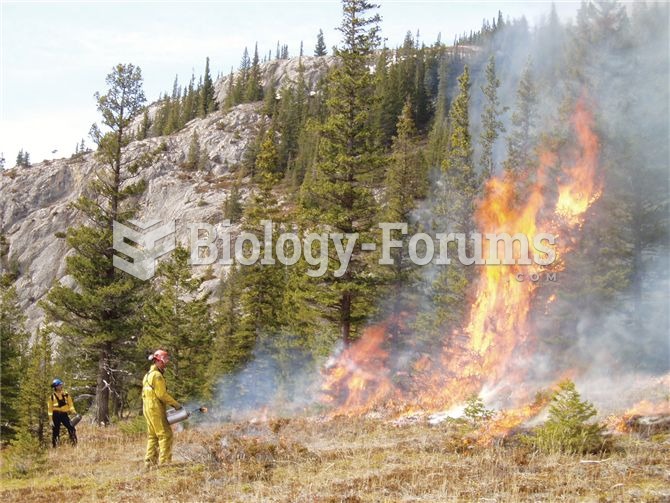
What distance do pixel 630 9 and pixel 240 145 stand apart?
102m

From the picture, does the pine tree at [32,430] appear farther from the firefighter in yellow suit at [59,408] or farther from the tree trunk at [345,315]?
the tree trunk at [345,315]

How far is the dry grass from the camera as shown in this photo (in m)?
8.52

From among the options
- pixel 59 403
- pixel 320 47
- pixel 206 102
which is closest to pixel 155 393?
pixel 59 403

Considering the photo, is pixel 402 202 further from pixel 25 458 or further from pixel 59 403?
pixel 25 458

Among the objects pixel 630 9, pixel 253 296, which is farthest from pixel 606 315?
pixel 253 296

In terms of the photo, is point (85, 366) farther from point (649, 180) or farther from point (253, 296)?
point (649, 180)

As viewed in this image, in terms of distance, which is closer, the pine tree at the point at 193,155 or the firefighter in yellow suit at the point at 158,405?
the firefighter in yellow suit at the point at 158,405

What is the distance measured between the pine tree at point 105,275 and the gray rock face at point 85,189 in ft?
199

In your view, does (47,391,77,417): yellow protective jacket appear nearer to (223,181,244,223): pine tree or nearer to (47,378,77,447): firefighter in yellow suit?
(47,378,77,447): firefighter in yellow suit

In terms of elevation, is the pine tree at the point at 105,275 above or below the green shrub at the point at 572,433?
above

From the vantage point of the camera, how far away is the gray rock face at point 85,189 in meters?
97.0

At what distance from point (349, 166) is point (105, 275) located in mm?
12451

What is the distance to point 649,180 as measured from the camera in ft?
67.8

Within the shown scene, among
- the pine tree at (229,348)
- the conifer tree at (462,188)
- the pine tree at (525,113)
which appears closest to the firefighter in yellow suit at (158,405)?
the pine tree at (229,348)
